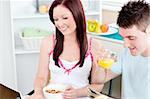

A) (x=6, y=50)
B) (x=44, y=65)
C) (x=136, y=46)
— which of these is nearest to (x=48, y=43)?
(x=44, y=65)

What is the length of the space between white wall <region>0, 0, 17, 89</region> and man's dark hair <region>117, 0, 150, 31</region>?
3.78ft

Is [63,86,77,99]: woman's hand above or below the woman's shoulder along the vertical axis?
below

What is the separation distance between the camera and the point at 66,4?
120cm

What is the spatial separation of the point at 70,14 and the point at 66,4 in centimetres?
4

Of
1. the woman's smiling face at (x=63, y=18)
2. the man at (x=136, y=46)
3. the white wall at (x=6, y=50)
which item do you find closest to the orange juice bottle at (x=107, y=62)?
the man at (x=136, y=46)

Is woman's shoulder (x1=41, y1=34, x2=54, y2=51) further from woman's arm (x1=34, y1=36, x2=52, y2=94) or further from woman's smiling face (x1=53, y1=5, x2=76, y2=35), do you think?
woman's smiling face (x1=53, y1=5, x2=76, y2=35)

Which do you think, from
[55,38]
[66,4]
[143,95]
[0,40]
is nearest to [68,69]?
[55,38]

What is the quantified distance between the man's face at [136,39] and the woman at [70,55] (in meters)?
0.38

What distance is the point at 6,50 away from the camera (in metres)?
1.97

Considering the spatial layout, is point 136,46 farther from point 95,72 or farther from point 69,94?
point 95,72

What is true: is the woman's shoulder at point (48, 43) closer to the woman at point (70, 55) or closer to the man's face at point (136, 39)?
the woman at point (70, 55)

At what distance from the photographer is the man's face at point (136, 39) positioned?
0.84 m

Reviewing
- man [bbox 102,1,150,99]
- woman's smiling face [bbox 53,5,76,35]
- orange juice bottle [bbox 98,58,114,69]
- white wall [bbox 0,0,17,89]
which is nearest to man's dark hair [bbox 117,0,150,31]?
man [bbox 102,1,150,99]

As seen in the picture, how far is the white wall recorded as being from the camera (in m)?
1.89
